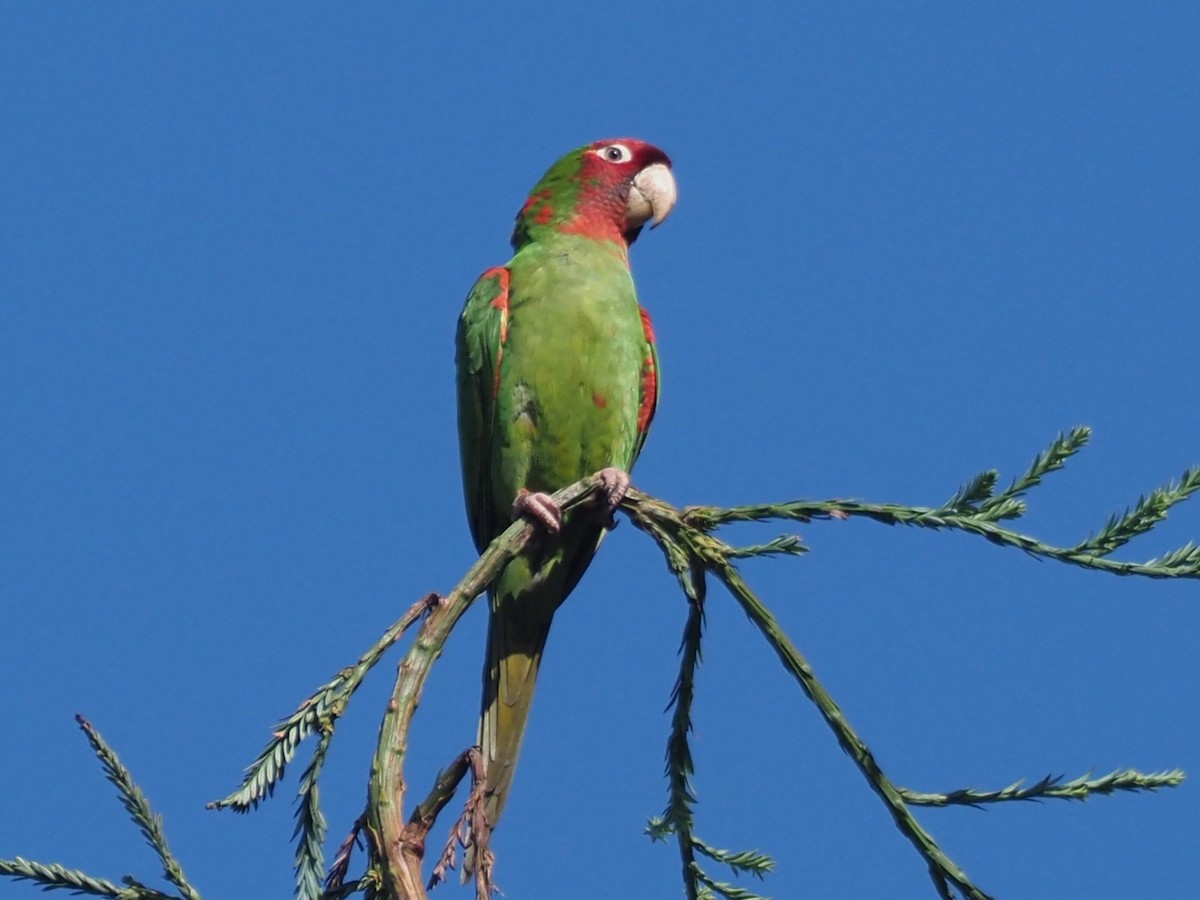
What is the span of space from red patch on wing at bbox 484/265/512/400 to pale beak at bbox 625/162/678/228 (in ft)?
2.89

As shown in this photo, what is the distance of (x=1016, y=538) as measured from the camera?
258cm

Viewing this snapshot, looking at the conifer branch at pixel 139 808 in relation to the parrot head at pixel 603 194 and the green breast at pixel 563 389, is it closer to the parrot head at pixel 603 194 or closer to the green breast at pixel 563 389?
the green breast at pixel 563 389

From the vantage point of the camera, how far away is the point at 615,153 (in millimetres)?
6066

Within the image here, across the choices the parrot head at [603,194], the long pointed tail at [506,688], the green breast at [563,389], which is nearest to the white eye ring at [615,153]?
the parrot head at [603,194]

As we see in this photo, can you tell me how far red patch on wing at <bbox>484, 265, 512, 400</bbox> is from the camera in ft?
16.7

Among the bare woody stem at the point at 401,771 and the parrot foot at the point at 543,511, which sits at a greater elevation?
the parrot foot at the point at 543,511

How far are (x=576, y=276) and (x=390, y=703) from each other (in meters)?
2.94

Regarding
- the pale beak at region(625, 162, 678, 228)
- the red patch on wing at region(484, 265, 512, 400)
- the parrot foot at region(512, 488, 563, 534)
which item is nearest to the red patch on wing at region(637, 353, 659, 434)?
→ the red patch on wing at region(484, 265, 512, 400)

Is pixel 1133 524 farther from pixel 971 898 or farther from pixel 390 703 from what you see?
pixel 390 703

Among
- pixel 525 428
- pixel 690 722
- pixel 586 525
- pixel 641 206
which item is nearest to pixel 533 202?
pixel 641 206

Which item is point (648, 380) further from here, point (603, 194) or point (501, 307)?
point (603, 194)

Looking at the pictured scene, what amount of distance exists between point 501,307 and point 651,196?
123 cm

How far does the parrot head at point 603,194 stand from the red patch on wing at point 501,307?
450 millimetres

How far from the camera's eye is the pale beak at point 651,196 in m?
6.01
